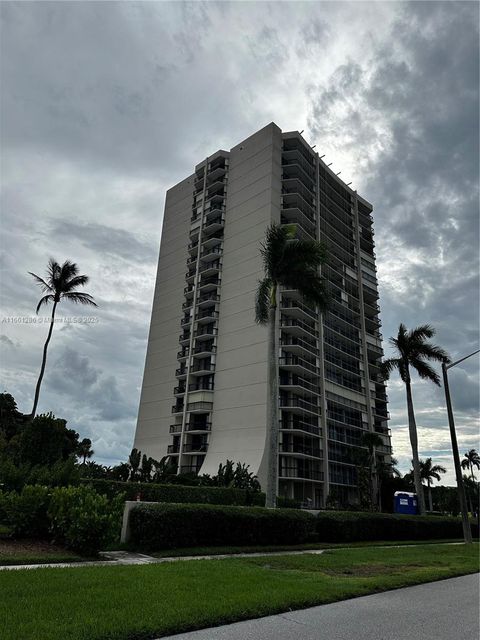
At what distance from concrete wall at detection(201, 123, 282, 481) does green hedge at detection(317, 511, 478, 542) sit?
50.4ft

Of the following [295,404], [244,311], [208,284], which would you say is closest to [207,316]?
[208,284]

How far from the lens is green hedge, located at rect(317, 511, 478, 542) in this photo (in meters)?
20.2

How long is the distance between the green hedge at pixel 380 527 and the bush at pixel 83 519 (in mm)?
11372

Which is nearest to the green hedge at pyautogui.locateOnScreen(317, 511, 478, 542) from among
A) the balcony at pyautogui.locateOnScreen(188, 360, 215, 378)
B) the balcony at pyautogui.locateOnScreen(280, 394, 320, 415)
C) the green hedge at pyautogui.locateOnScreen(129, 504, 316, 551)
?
the green hedge at pyautogui.locateOnScreen(129, 504, 316, 551)

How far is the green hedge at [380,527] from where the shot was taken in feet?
66.4

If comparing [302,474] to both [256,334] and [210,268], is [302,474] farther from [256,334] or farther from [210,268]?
[210,268]

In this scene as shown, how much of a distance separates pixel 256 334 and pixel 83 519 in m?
35.7

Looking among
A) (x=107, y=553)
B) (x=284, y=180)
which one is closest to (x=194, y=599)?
(x=107, y=553)

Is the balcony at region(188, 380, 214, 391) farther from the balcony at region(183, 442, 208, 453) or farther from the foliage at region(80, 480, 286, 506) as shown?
the foliage at region(80, 480, 286, 506)

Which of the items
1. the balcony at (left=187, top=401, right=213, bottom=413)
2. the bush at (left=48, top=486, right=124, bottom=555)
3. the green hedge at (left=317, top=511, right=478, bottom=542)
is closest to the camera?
the bush at (left=48, top=486, right=124, bottom=555)

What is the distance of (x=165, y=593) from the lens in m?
7.41

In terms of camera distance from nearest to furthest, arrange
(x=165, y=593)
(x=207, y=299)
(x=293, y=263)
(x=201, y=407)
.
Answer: (x=165, y=593)
(x=293, y=263)
(x=201, y=407)
(x=207, y=299)

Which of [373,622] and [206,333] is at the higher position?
[206,333]

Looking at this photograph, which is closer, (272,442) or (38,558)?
(38,558)
